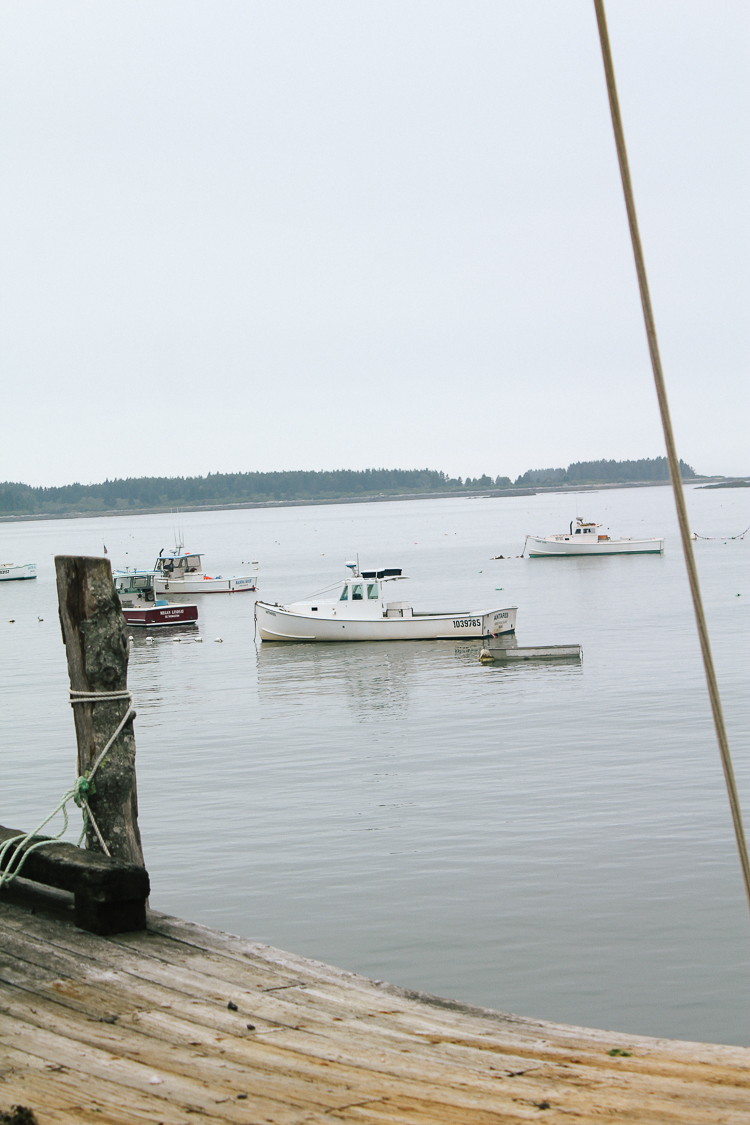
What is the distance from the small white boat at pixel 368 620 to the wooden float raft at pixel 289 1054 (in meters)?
33.8

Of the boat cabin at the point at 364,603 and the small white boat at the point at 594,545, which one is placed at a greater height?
the boat cabin at the point at 364,603

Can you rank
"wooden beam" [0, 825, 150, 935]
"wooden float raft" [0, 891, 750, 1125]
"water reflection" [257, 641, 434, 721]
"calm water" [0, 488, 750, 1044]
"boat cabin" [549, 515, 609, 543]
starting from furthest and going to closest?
"boat cabin" [549, 515, 609, 543] → "water reflection" [257, 641, 434, 721] → "calm water" [0, 488, 750, 1044] → "wooden beam" [0, 825, 150, 935] → "wooden float raft" [0, 891, 750, 1125]

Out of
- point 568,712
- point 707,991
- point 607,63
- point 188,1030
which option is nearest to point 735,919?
point 707,991

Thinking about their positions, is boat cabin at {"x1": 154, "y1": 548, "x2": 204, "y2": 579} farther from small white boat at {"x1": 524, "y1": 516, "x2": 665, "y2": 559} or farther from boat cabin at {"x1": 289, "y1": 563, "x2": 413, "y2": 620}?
small white boat at {"x1": 524, "y1": 516, "x2": 665, "y2": 559}

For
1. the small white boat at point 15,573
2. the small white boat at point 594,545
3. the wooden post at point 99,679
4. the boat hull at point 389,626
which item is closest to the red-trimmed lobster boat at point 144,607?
the boat hull at point 389,626

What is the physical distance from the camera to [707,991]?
30.6 ft

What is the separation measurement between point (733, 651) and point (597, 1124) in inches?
1238

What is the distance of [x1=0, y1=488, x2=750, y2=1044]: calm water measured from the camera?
10.2 metres

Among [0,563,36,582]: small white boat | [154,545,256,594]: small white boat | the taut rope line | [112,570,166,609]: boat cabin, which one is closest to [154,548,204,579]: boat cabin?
[154,545,256,594]: small white boat

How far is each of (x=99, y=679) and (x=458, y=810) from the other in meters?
10.6

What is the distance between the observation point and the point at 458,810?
16.2 meters

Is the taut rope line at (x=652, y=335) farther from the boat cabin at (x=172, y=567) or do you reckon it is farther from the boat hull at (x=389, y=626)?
the boat cabin at (x=172, y=567)

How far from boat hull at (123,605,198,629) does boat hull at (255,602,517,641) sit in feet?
31.5

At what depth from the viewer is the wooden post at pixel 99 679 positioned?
6297 mm
